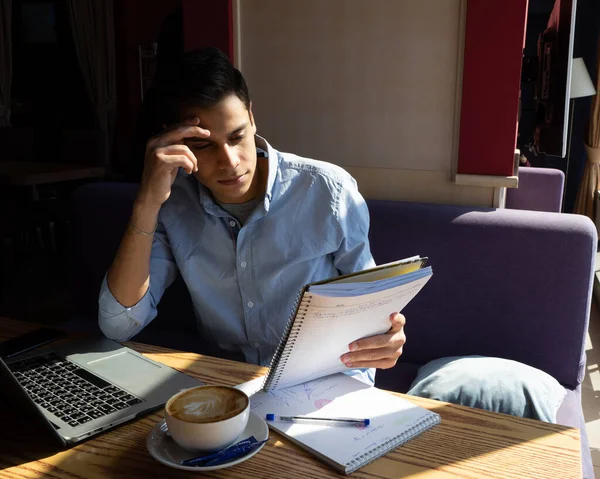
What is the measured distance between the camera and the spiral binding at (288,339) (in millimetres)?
886

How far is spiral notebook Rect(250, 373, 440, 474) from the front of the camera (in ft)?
2.78

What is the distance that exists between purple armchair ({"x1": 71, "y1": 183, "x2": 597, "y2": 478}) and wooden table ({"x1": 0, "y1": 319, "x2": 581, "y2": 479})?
802mm

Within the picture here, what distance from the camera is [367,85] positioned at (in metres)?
2.25

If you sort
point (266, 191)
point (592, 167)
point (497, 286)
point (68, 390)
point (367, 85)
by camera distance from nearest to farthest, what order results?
point (68, 390) → point (266, 191) → point (497, 286) → point (367, 85) → point (592, 167)

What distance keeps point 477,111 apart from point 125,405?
1609 mm

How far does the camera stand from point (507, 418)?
3.13 ft

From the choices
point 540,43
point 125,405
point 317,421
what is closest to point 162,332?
point 125,405

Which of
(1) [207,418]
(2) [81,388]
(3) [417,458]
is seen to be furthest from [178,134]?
(3) [417,458]

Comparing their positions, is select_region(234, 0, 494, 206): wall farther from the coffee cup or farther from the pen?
the coffee cup

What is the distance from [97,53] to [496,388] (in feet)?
22.3

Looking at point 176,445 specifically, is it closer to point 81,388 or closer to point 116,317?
point 81,388

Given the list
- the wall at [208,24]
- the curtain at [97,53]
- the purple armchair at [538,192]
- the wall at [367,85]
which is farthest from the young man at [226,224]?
the curtain at [97,53]

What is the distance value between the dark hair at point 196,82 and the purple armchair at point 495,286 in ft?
2.60

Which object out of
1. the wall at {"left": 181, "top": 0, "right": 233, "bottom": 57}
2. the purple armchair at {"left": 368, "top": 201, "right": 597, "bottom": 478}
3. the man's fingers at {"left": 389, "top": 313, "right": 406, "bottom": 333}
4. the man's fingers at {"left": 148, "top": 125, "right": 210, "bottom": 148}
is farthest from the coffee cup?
the wall at {"left": 181, "top": 0, "right": 233, "bottom": 57}
